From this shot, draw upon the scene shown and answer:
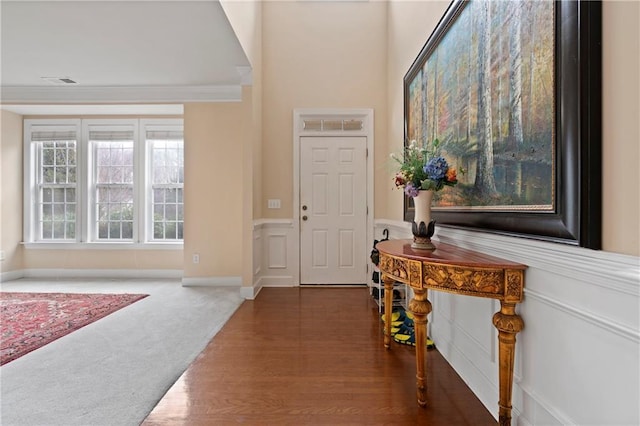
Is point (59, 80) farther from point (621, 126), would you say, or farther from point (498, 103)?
point (621, 126)

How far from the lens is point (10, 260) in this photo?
4570mm

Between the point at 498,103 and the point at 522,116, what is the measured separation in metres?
0.22

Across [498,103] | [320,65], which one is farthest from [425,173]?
[320,65]

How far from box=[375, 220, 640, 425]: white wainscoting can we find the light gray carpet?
1.91 m

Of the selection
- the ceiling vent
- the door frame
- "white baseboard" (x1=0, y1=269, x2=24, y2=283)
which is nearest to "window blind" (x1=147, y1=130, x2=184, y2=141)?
the ceiling vent

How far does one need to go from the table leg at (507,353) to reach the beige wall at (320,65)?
322 centimetres

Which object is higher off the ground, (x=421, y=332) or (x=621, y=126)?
(x=621, y=126)

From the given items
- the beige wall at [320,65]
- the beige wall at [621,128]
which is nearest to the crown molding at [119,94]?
the beige wall at [320,65]

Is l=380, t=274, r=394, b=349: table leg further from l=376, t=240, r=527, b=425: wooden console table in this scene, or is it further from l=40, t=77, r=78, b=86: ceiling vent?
l=40, t=77, r=78, b=86: ceiling vent

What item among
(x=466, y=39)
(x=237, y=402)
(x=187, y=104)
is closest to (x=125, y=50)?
(x=187, y=104)

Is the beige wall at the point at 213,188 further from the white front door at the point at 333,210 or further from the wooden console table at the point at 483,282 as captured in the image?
the wooden console table at the point at 483,282

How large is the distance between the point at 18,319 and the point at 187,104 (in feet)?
10.0

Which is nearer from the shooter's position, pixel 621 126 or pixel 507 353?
pixel 621 126

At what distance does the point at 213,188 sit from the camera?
4270mm
